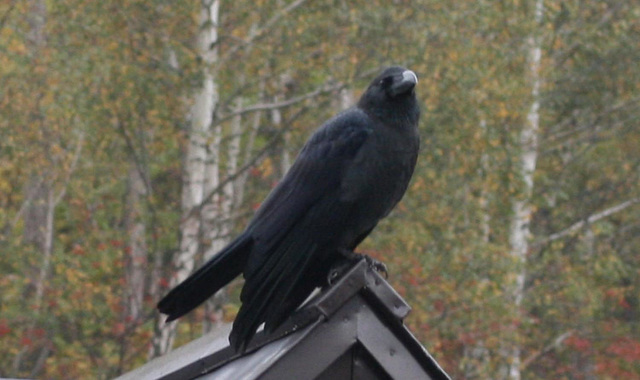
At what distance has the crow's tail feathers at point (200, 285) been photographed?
3910 millimetres

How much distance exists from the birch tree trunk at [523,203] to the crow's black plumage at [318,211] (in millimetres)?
10971

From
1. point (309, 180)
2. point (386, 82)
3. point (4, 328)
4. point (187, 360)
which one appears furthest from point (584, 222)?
point (187, 360)

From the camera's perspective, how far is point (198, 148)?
13789 mm

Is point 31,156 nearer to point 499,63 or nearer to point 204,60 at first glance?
point 204,60

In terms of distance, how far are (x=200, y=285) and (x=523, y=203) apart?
14.3 metres

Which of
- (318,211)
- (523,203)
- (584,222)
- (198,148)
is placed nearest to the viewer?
(318,211)

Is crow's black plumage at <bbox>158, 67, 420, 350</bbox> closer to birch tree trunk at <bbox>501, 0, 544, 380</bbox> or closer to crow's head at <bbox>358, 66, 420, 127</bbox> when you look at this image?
crow's head at <bbox>358, 66, 420, 127</bbox>

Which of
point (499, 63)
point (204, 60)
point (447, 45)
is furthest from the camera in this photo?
point (499, 63)

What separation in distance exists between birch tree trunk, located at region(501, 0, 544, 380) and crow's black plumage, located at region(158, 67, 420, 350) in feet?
36.0

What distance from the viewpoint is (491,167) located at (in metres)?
16.0

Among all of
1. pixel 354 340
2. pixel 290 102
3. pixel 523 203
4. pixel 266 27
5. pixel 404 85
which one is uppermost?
pixel 266 27

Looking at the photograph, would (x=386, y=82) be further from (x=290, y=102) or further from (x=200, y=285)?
(x=290, y=102)

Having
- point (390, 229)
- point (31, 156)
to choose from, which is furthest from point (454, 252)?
point (31, 156)

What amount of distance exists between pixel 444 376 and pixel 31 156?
11320 millimetres
